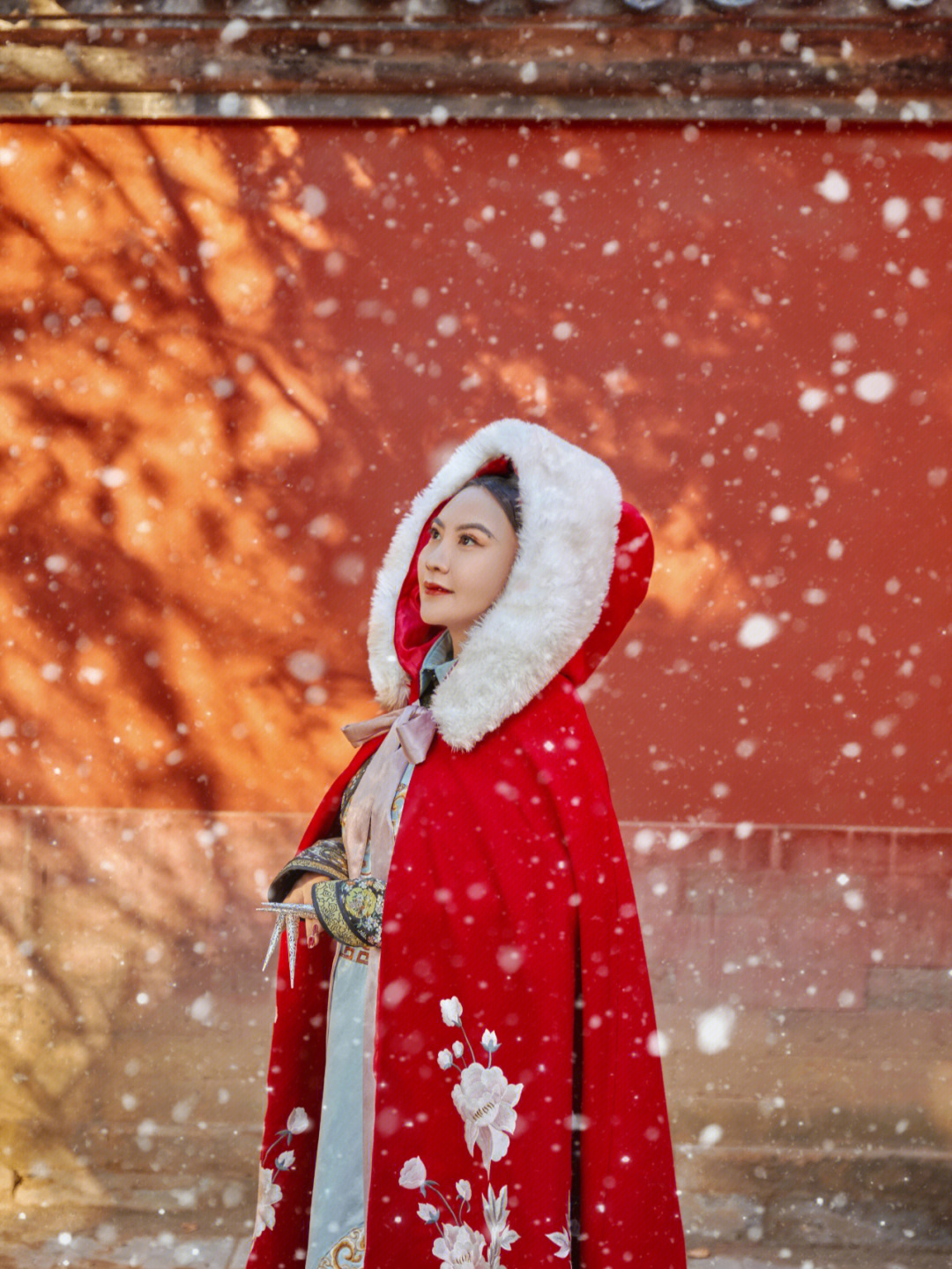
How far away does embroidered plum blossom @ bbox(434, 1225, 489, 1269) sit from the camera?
6.56 ft

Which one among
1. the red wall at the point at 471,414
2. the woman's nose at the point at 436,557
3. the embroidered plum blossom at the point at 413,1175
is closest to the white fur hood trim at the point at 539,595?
the woman's nose at the point at 436,557

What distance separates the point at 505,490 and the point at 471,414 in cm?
175

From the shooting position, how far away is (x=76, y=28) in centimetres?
372

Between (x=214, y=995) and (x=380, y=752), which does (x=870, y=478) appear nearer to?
(x=380, y=752)

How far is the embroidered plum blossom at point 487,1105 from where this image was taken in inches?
79.0

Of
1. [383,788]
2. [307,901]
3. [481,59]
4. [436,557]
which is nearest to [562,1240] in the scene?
[307,901]

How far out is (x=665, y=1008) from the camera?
386 cm

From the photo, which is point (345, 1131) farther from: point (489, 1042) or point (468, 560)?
point (468, 560)

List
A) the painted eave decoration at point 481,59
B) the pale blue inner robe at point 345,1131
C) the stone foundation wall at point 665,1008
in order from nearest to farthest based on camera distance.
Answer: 1. the pale blue inner robe at point 345,1131
2. the painted eave decoration at point 481,59
3. the stone foundation wall at point 665,1008

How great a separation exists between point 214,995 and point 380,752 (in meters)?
2.05

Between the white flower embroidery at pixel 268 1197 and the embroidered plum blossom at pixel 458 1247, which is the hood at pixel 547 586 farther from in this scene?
the white flower embroidery at pixel 268 1197

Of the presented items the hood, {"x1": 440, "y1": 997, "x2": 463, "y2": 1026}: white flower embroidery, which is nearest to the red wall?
the hood

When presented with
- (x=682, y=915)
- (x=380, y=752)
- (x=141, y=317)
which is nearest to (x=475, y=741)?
(x=380, y=752)

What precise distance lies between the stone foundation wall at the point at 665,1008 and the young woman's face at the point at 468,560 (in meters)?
1.97
